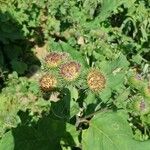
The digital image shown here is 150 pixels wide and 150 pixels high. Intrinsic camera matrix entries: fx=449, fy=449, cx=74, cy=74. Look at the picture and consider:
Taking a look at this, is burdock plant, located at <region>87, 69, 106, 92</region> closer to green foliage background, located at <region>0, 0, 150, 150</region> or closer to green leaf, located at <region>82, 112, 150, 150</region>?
green leaf, located at <region>82, 112, 150, 150</region>

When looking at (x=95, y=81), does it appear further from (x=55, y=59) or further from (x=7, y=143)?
(x=7, y=143)

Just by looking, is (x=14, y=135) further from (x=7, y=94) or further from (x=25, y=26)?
(x=25, y=26)

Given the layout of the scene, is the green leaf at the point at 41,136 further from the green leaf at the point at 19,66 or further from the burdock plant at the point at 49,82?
the green leaf at the point at 19,66

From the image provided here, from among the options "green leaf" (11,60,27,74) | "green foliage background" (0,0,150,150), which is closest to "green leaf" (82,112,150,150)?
"green foliage background" (0,0,150,150)

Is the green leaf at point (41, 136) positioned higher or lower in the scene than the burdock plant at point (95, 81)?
lower

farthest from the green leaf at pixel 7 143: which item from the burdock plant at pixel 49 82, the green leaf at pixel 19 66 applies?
the green leaf at pixel 19 66

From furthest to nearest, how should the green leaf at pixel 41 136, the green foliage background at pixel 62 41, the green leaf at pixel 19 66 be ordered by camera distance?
the green leaf at pixel 19 66
the green foliage background at pixel 62 41
the green leaf at pixel 41 136

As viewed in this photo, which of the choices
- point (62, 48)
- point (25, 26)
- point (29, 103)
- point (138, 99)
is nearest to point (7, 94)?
point (29, 103)

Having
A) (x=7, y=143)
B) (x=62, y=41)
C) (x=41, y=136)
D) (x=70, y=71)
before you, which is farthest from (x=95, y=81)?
(x=62, y=41)
